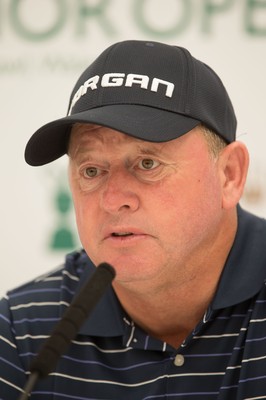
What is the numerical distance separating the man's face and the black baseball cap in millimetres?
43

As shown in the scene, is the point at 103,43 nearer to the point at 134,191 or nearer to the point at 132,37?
the point at 132,37

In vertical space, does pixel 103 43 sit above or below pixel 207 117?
above

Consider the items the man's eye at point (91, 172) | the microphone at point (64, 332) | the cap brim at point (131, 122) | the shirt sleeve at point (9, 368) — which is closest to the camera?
the microphone at point (64, 332)

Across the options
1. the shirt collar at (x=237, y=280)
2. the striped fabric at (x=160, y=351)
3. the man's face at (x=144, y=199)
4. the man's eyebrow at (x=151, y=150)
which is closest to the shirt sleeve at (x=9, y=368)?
the striped fabric at (x=160, y=351)

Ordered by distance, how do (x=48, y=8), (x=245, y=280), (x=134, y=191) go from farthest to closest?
1. (x=48, y=8)
2. (x=245, y=280)
3. (x=134, y=191)

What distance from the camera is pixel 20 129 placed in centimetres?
256

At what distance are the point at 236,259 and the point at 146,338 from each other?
25 cm

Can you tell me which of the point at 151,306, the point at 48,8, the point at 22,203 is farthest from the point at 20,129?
the point at 151,306

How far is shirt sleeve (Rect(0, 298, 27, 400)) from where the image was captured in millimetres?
1579

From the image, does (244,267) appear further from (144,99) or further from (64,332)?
(64,332)

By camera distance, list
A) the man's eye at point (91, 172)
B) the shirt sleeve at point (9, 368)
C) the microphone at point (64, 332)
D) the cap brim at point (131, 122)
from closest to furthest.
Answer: the microphone at point (64, 332) < the cap brim at point (131, 122) < the man's eye at point (91, 172) < the shirt sleeve at point (9, 368)

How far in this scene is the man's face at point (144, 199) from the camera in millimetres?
1391

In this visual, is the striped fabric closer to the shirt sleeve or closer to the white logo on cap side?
the shirt sleeve

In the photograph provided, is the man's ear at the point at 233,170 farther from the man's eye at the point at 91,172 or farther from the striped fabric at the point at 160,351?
the man's eye at the point at 91,172
